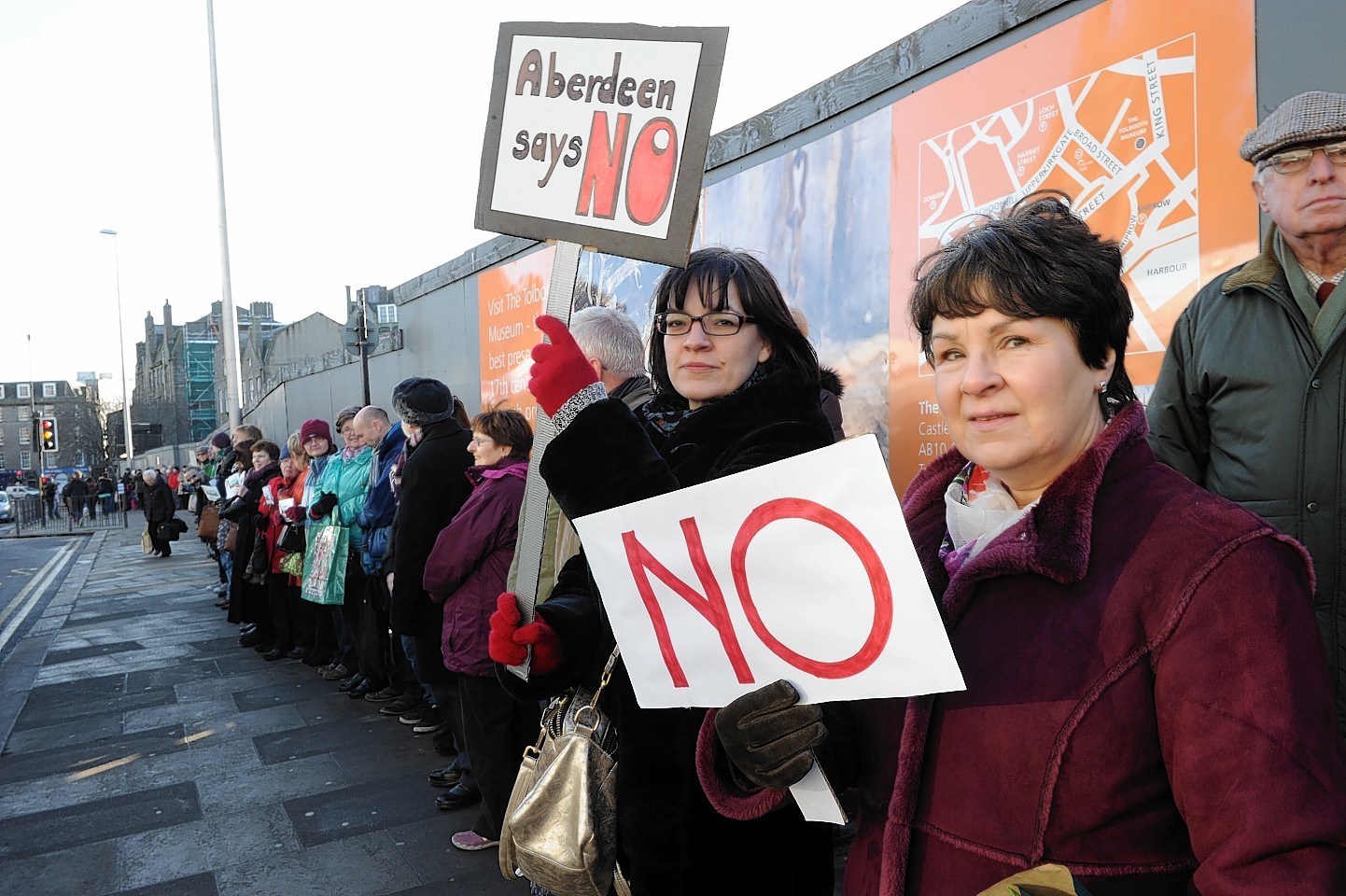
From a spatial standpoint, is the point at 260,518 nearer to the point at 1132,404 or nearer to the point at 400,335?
the point at 400,335

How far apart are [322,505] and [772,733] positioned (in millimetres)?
5678

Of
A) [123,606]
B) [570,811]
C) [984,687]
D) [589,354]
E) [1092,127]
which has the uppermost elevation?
[1092,127]

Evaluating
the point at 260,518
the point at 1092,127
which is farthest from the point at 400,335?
the point at 1092,127

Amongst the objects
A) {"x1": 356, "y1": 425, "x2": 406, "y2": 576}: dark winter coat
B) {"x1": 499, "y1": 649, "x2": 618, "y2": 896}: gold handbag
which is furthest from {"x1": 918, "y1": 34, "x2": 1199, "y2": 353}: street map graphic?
{"x1": 356, "y1": 425, "x2": 406, "y2": 576}: dark winter coat

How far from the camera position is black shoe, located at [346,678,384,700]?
6.87m

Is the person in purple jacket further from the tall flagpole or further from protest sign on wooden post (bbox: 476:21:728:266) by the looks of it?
the tall flagpole

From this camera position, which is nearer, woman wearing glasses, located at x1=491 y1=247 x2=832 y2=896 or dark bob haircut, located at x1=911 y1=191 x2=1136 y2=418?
dark bob haircut, located at x1=911 y1=191 x2=1136 y2=418

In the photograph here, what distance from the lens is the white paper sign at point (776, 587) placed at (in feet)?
4.03

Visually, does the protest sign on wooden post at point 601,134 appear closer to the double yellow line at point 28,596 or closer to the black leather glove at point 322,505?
the black leather glove at point 322,505

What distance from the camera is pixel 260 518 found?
27.2 ft

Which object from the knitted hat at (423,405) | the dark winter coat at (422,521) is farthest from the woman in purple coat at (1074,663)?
the knitted hat at (423,405)

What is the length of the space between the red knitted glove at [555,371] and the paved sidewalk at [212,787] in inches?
104

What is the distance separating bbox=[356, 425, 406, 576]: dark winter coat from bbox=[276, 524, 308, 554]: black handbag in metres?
1.67

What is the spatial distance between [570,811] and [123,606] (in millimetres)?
11933
